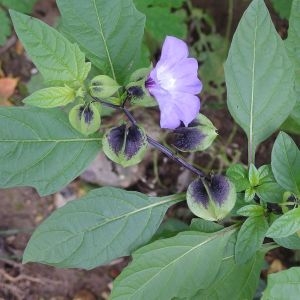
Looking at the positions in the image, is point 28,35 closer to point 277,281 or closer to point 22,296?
point 277,281

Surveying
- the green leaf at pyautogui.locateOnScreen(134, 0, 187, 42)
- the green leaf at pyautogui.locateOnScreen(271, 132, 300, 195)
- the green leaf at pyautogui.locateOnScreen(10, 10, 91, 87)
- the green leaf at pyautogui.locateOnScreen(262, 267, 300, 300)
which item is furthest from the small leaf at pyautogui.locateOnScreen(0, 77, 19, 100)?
the green leaf at pyautogui.locateOnScreen(262, 267, 300, 300)

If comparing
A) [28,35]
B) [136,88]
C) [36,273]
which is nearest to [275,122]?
[136,88]

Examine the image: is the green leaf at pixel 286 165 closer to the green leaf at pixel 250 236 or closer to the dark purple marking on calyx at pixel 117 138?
the green leaf at pixel 250 236

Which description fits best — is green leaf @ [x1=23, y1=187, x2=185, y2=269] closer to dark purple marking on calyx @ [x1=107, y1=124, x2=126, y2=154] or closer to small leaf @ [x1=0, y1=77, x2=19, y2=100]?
dark purple marking on calyx @ [x1=107, y1=124, x2=126, y2=154]

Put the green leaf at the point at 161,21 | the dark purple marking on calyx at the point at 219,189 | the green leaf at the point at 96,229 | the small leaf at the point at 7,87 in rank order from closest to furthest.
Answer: the dark purple marking on calyx at the point at 219,189 < the green leaf at the point at 96,229 < the green leaf at the point at 161,21 < the small leaf at the point at 7,87

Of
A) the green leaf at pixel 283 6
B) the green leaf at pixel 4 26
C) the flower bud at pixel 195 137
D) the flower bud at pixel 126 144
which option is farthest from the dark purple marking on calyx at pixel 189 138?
→ the green leaf at pixel 4 26

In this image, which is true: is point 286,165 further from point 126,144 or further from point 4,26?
point 4,26

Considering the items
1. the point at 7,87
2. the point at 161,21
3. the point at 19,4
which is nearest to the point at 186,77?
the point at 161,21
